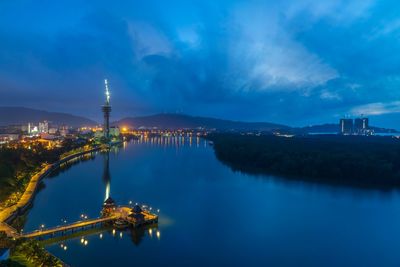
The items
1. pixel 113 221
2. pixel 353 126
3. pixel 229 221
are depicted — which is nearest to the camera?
pixel 113 221

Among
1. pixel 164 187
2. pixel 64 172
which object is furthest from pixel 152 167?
Result: pixel 164 187

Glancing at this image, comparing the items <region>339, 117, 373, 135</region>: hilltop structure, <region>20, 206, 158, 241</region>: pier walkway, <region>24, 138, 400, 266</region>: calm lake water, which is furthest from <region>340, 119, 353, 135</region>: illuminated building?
<region>20, 206, 158, 241</region>: pier walkway

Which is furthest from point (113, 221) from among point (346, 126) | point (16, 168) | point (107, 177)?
point (346, 126)

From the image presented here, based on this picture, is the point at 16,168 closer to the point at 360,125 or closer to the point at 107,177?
the point at 107,177

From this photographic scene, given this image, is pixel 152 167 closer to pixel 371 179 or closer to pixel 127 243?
pixel 371 179

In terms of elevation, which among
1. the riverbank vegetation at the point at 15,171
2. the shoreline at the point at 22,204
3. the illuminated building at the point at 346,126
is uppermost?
the illuminated building at the point at 346,126

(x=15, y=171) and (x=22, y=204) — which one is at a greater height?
(x=15, y=171)

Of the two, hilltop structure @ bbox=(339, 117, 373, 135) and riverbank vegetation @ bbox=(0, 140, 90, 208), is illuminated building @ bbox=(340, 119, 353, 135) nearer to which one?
hilltop structure @ bbox=(339, 117, 373, 135)

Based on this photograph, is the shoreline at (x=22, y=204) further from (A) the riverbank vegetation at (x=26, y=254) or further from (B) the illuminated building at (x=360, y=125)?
(B) the illuminated building at (x=360, y=125)

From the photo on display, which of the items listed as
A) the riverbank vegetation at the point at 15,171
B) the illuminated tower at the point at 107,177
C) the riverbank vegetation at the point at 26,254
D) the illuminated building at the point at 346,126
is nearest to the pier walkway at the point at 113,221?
the riverbank vegetation at the point at 26,254

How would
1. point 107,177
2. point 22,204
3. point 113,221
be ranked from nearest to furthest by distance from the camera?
point 113,221, point 22,204, point 107,177
